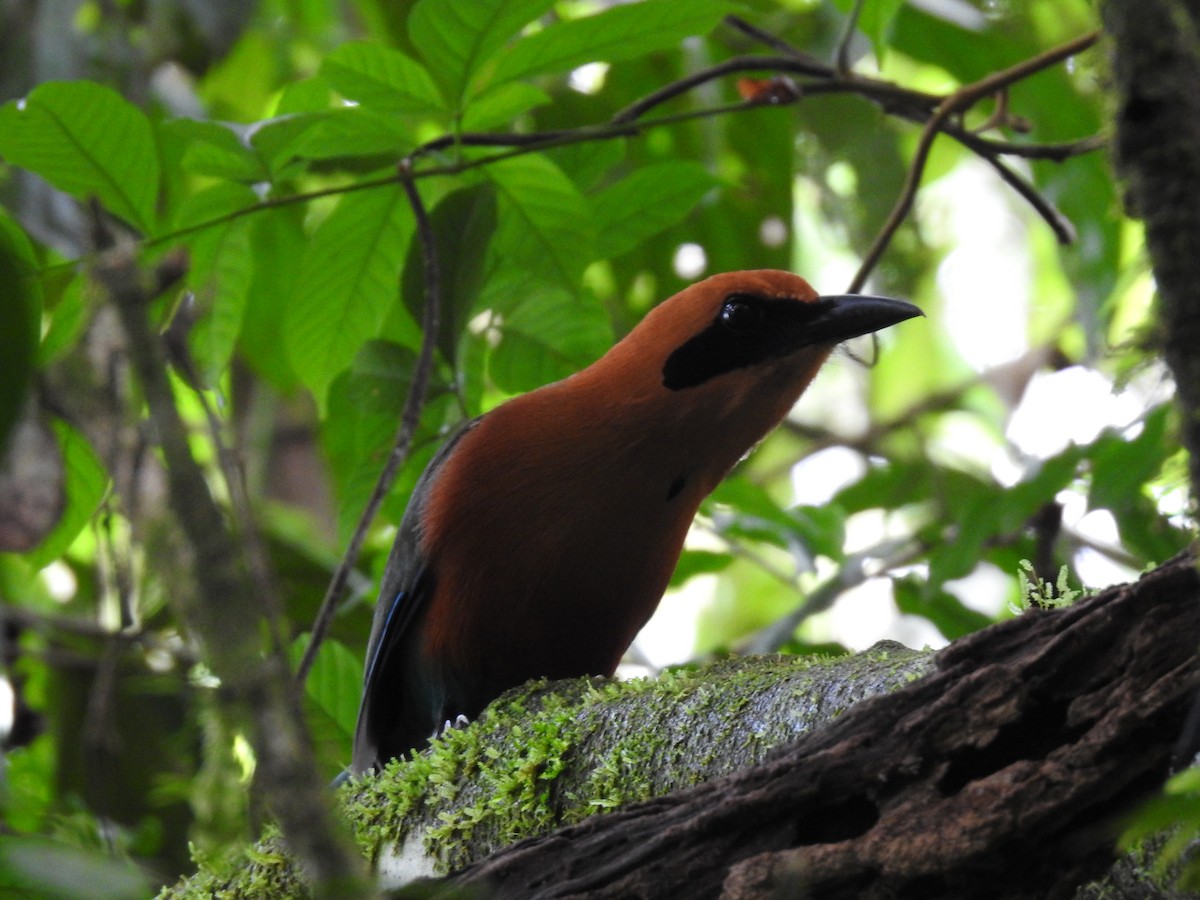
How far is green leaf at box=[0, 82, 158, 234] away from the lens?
3123 mm

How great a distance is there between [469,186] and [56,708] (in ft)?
10.6

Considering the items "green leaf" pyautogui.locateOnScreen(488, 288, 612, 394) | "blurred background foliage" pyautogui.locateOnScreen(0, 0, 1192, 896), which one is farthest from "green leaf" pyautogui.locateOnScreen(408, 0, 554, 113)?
"green leaf" pyautogui.locateOnScreen(488, 288, 612, 394)

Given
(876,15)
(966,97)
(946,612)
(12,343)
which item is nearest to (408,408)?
(876,15)

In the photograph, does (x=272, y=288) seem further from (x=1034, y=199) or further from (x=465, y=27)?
(x=1034, y=199)

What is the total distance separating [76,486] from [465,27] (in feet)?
5.28

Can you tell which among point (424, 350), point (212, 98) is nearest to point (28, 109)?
point (424, 350)

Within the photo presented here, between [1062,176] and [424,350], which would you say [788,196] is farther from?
[424,350]

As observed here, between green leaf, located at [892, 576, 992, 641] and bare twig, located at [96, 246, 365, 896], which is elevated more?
green leaf, located at [892, 576, 992, 641]

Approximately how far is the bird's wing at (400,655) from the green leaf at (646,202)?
0.71 meters

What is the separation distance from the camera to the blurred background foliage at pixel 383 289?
313 centimetres

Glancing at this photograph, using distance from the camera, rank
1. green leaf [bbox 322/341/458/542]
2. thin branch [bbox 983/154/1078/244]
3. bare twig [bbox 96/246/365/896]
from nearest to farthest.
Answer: bare twig [bbox 96/246/365/896], green leaf [bbox 322/341/458/542], thin branch [bbox 983/154/1078/244]

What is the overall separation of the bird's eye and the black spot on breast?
0.46 m

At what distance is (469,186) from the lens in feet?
12.1

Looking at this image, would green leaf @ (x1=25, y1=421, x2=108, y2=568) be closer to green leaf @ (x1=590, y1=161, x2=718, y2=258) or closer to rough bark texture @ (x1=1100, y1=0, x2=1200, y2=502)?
green leaf @ (x1=590, y1=161, x2=718, y2=258)
